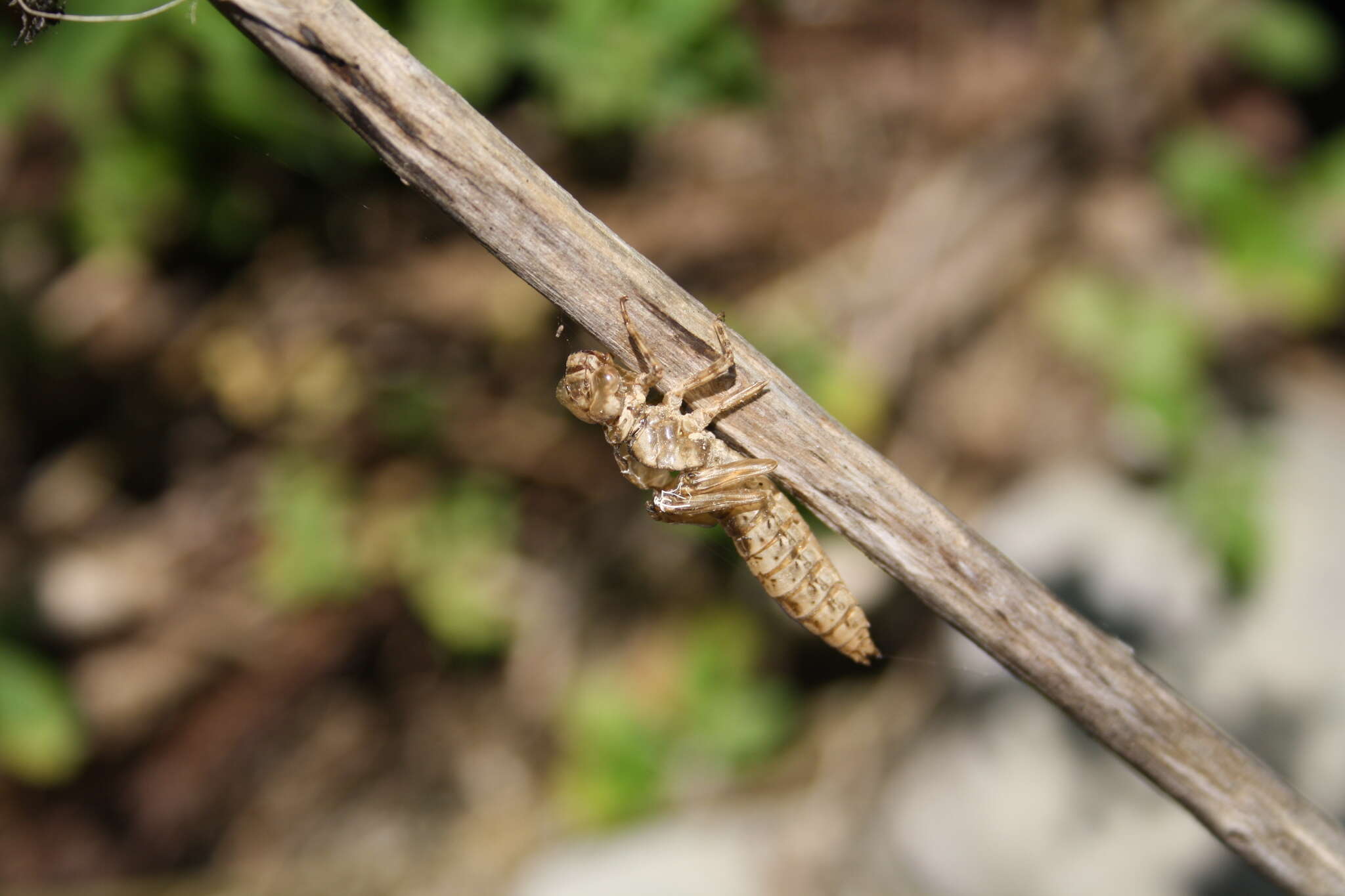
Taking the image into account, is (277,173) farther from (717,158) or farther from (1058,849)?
(1058,849)

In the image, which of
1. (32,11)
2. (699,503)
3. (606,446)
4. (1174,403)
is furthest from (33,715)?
(1174,403)

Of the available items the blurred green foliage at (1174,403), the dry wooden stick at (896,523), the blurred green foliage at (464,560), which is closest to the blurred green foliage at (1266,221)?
the blurred green foliage at (1174,403)

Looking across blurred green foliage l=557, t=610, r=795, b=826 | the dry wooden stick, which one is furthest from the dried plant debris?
blurred green foliage l=557, t=610, r=795, b=826

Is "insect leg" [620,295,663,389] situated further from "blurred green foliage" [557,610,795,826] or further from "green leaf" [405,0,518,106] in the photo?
"blurred green foliage" [557,610,795,826]

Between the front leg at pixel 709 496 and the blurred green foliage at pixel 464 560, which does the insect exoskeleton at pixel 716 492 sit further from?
the blurred green foliage at pixel 464 560

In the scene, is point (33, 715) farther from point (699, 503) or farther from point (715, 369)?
point (715, 369)

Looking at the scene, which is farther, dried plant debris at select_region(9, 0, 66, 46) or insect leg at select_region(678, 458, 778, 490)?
insect leg at select_region(678, 458, 778, 490)
